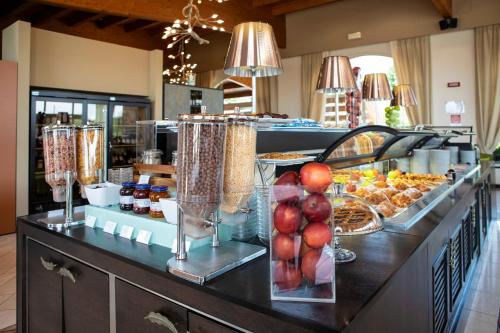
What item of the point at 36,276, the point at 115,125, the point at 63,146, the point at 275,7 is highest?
the point at 275,7

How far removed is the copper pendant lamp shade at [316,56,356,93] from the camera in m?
2.83

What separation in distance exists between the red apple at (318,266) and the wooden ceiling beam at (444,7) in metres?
7.40

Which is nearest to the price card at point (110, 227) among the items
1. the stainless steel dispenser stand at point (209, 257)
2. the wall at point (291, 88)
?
the stainless steel dispenser stand at point (209, 257)

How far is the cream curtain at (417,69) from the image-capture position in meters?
7.95

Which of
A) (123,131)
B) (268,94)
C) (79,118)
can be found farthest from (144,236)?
(268,94)

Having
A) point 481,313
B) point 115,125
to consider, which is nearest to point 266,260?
point 481,313

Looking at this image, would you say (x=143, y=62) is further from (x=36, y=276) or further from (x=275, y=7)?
(x=36, y=276)

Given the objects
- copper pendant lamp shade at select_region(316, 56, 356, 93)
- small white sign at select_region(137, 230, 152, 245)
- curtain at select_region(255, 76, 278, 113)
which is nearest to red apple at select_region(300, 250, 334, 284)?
small white sign at select_region(137, 230, 152, 245)

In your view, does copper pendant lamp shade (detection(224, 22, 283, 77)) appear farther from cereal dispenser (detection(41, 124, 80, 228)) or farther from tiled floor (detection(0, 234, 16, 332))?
tiled floor (detection(0, 234, 16, 332))

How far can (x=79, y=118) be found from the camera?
608 cm

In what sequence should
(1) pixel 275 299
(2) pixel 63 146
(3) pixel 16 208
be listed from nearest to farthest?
1. (1) pixel 275 299
2. (2) pixel 63 146
3. (3) pixel 16 208

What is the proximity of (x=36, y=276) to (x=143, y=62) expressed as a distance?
20.6 feet

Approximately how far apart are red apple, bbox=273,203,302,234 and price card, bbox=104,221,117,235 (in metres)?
0.80

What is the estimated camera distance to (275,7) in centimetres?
955
